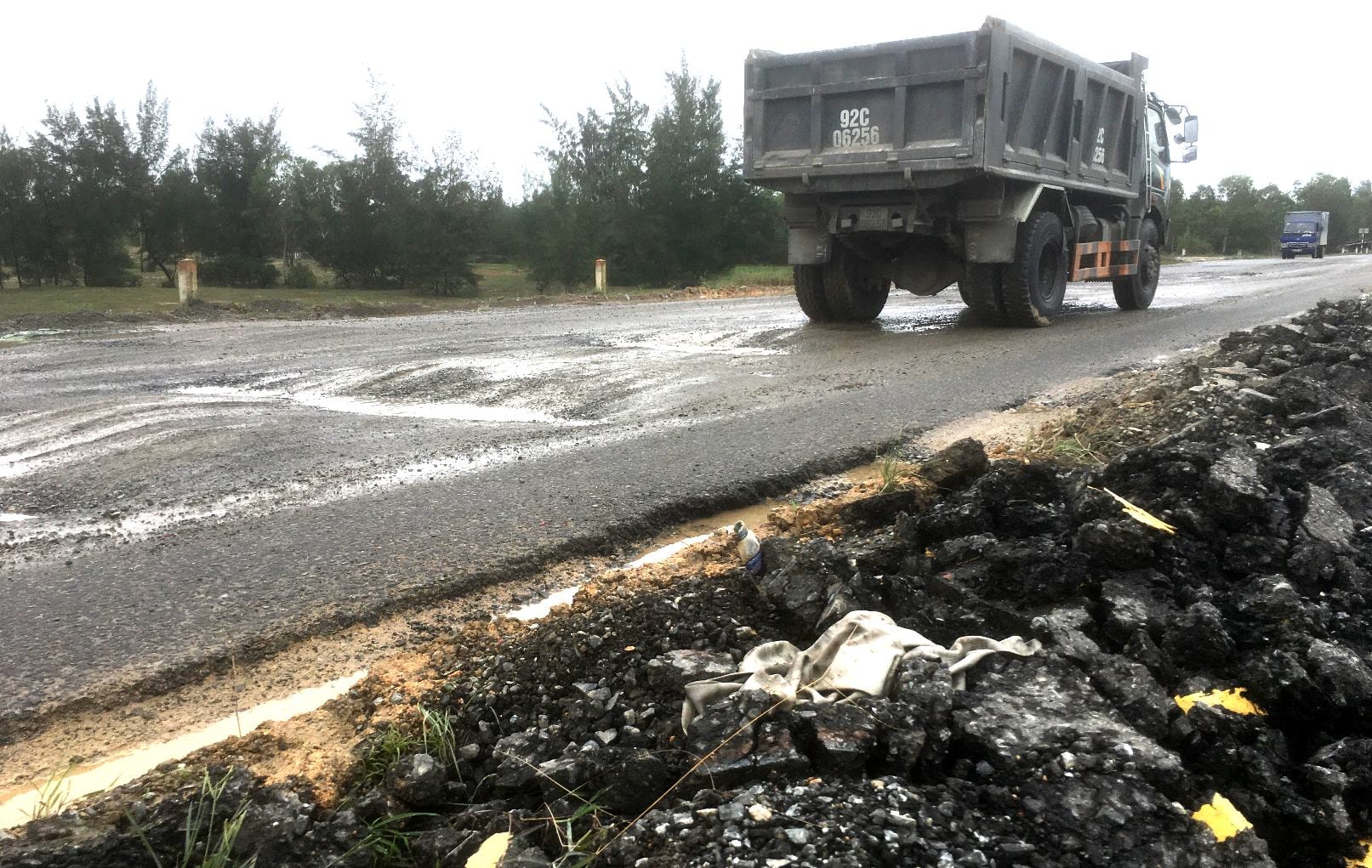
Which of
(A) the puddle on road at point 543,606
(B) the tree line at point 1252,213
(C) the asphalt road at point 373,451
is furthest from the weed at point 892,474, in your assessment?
(B) the tree line at point 1252,213

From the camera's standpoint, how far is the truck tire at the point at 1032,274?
10.5 meters

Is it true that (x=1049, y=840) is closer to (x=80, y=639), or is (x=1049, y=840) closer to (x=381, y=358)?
(x=80, y=639)

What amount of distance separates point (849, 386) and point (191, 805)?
545 cm

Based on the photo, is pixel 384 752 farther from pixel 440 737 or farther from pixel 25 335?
pixel 25 335

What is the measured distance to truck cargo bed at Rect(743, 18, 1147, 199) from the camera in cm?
932

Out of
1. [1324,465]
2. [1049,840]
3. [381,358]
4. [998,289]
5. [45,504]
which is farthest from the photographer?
[998,289]

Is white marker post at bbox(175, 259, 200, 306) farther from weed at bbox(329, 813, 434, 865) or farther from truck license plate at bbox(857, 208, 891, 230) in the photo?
weed at bbox(329, 813, 434, 865)

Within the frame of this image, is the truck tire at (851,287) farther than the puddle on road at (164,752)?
Yes

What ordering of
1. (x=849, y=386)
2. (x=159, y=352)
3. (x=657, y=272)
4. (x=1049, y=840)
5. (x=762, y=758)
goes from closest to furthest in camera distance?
1. (x=1049, y=840)
2. (x=762, y=758)
3. (x=849, y=386)
4. (x=159, y=352)
5. (x=657, y=272)

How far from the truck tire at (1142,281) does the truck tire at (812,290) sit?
14.5 feet

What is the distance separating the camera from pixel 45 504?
4254 mm

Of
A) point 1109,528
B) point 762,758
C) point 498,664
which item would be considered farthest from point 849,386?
point 762,758

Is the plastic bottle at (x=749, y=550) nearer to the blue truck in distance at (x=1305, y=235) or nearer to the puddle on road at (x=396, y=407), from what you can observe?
the puddle on road at (x=396, y=407)

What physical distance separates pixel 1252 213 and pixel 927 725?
101463mm
